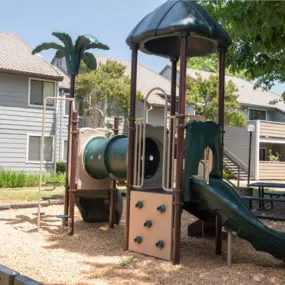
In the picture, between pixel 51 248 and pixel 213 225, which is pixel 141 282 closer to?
pixel 51 248

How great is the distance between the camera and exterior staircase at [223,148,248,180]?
91.0 feet

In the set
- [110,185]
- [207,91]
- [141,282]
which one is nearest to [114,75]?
[207,91]

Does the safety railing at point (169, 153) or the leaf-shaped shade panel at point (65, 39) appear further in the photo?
the leaf-shaped shade panel at point (65, 39)

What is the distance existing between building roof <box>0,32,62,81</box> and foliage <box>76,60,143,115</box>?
1.42 metres

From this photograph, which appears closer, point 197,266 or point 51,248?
point 197,266

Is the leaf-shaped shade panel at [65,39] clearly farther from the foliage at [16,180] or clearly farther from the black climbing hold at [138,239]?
the foliage at [16,180]

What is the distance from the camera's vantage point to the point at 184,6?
6.30m

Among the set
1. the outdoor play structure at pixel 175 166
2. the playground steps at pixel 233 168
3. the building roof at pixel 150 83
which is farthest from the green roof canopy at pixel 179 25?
the playground steps at pixel 233 168

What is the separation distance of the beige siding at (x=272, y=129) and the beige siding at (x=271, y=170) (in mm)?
1892

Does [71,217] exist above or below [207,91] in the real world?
below

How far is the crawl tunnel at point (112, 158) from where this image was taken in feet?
24.9

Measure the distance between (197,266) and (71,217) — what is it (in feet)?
9.41

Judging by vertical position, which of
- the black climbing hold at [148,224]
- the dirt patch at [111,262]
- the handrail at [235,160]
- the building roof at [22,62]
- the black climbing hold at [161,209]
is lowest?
the dirt patch at [111,262]

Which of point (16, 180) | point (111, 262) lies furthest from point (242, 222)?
point (16, 180)
